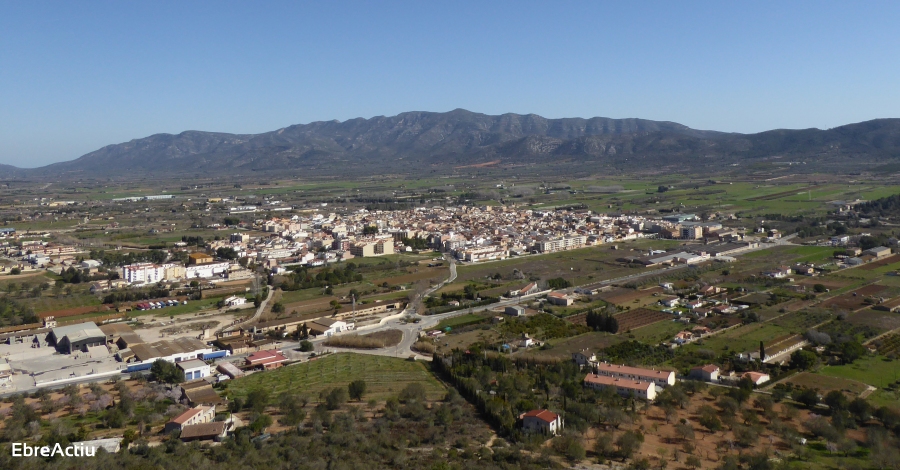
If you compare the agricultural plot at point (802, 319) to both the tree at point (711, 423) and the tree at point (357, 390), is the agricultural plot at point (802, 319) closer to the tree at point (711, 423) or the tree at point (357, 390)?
the tree at point (711, 423)

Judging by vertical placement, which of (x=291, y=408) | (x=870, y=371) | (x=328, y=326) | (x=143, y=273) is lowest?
(x=870, y=371)

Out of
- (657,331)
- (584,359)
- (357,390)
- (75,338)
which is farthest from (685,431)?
(75,338)

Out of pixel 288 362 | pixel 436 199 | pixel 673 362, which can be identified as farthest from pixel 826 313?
pixel 436 199

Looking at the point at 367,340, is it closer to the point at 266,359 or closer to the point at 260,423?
the point at 266,359

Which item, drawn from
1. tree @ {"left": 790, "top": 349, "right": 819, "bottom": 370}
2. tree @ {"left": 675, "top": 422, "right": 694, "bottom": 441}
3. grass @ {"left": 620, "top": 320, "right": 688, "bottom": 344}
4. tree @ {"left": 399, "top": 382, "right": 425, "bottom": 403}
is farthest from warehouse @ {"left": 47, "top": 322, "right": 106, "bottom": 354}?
tree @ {"left": 790, "top": 349, "right": 819, "bottom": 370}

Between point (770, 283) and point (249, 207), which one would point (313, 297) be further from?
point (249, 207)

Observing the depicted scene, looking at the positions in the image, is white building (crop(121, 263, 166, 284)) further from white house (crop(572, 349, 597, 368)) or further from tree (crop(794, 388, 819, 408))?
tree (crop(794, 388, 819, 408))
